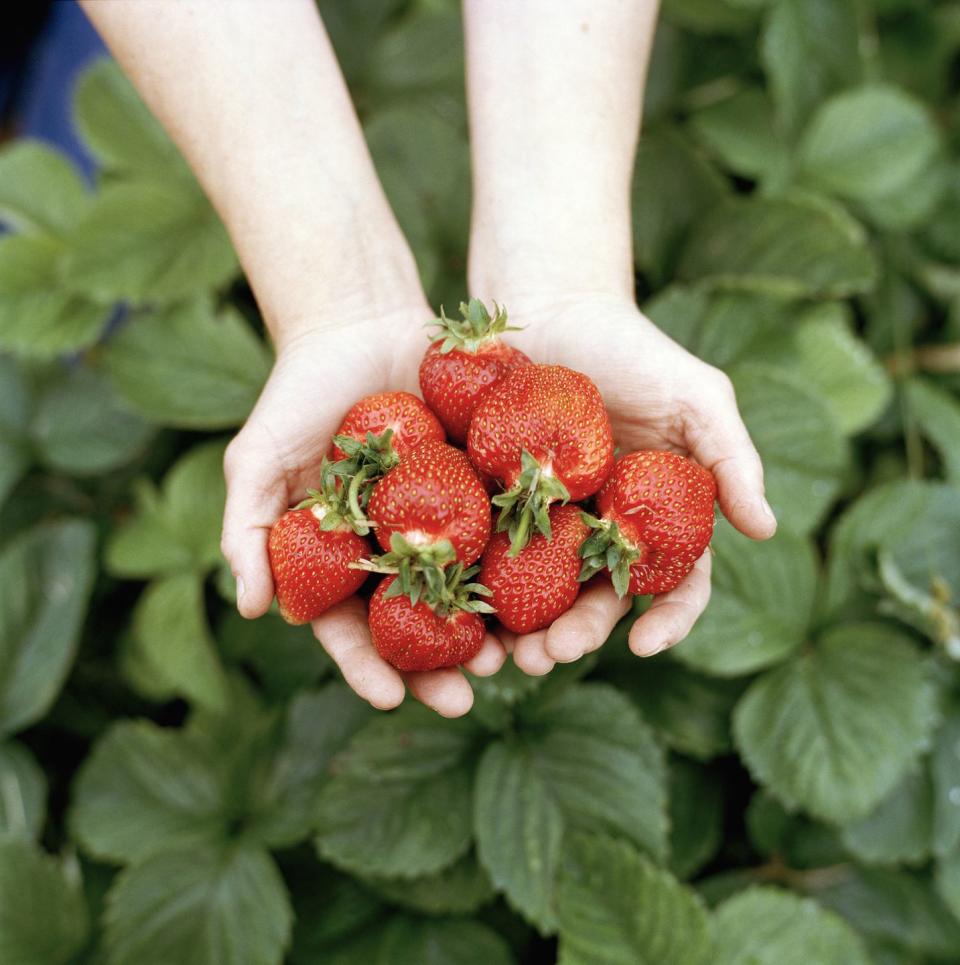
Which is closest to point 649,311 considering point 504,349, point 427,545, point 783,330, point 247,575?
point 783,330

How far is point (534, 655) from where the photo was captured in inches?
39.9

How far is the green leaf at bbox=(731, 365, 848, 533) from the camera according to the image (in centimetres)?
139

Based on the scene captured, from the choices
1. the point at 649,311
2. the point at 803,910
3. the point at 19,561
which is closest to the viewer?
the point at 803,910

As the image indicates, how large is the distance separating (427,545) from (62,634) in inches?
34.9

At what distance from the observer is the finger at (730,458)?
1003 mm

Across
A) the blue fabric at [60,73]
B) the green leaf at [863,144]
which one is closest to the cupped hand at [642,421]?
the green leaf at [863,144]

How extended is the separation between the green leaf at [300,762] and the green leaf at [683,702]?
0.46m

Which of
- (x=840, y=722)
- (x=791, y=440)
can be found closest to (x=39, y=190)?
(x=791, y=440)

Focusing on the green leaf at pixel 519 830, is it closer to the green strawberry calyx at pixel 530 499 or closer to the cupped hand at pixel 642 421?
the cupped hand at pixel 642 421

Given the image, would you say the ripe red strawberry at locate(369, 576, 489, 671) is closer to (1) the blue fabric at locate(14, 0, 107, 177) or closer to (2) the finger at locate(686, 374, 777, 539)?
(2) the finger at locate(686, 374, 777, 539)

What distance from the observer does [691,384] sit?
108 centimetres

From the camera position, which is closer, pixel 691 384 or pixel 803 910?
pixel 691 384

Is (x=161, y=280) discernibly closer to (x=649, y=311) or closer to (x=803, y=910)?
(x=649, y=311)

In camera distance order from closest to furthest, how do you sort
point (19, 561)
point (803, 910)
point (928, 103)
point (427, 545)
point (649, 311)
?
A: point (427, 545) → point (803, 910) → point (649, 311) → point (19, 561) → point (928, 103)
